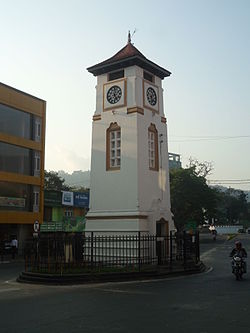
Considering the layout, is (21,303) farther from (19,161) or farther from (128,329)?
(19,161)

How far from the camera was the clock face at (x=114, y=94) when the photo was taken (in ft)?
74.7

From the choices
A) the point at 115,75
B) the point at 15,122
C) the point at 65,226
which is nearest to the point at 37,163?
the point at 15,122

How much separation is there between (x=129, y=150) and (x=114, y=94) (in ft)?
11.7

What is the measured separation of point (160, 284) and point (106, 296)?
3051mm

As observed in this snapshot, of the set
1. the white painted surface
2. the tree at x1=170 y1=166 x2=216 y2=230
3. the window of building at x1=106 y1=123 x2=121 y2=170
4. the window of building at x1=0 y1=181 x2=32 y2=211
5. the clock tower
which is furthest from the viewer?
the tree at x1=170 y1=166 x2=216 y2=230

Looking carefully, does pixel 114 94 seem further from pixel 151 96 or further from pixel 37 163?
pixel 37 163

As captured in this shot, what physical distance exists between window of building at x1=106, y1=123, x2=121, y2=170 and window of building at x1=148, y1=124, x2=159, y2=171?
1.76 metres

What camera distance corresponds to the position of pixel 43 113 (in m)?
37.5

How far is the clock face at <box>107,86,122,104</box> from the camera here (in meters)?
22.8

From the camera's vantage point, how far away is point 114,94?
75.4ft

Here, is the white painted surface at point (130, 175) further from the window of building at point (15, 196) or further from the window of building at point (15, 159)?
the window of building at point (15, 159)

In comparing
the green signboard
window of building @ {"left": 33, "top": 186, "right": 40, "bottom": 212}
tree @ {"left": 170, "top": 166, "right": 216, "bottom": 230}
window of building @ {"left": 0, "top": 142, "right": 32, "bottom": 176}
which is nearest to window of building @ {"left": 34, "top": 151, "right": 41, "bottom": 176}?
window of building @ {"left": 0, "top": 142, "right": 32, "bottom": 176}

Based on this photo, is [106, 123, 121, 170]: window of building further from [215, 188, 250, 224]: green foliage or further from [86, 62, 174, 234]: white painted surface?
[215, 188, 250, 224]: green foliage

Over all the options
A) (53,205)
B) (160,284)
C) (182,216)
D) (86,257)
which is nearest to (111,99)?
(86,257)
